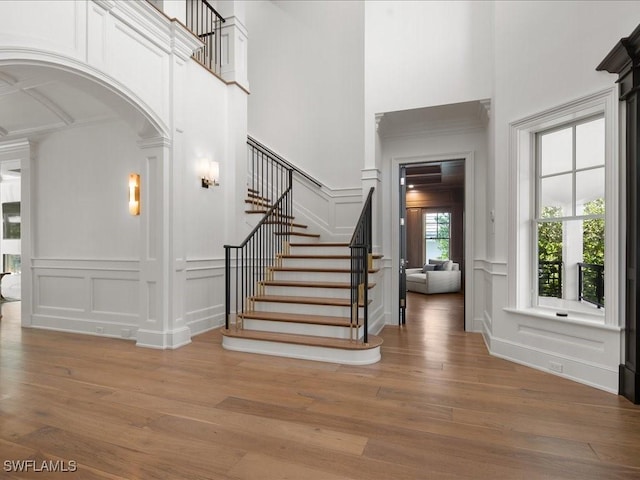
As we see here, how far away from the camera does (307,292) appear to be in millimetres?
4441

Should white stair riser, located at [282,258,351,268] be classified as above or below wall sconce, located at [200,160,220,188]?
below

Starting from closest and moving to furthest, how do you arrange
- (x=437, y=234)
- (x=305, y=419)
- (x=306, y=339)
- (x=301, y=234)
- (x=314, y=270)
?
1. (x=305, y=419)
2. (x=306, y=339)
3. (x=314, y=270)
4. (x=301, y=234)
5. (x=437, y=234)

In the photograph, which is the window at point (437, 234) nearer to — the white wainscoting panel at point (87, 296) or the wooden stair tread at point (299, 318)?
the wooden stair tread at point (299, 318)

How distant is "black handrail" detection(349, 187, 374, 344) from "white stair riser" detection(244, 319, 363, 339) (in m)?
0.14

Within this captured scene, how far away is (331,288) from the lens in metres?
4.30

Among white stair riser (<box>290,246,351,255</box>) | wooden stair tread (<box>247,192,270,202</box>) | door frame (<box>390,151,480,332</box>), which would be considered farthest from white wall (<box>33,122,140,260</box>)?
door frame (<box>390,151,480,332</box>)

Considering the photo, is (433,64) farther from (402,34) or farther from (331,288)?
(331,288)

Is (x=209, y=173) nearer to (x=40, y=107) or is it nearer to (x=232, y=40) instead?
(x=232, y=40)

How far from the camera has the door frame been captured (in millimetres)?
4973

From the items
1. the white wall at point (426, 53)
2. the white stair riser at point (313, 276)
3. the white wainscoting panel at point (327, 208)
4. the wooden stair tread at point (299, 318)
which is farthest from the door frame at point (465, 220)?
the wooden stair tread at point (299, 318)

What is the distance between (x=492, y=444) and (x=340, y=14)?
6.62m

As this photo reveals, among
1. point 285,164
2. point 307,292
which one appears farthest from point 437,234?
point 307,292

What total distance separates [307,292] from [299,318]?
561 millimetres

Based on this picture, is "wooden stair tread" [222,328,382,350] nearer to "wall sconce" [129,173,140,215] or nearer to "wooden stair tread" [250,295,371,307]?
"wooden stair tread" [250,295,371,307]
